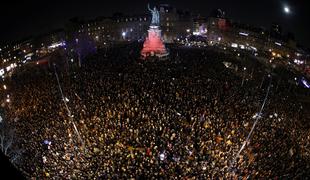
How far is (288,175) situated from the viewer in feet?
64.1

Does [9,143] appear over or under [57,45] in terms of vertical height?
over

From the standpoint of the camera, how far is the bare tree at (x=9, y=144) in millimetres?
22828

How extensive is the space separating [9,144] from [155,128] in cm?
978

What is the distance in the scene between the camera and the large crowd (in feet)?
65.8

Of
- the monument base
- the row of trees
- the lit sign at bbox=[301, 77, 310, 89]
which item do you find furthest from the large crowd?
the monument base

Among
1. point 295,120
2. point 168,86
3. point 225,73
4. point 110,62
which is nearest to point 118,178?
point 295,120

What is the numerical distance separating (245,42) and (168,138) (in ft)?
241

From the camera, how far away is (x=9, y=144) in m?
24.9

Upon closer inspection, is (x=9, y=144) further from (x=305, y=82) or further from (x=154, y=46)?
(x=305, y=82)

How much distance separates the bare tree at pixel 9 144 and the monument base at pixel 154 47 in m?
32.1

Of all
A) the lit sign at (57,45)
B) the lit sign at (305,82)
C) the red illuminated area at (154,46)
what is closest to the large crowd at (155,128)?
the lit sign at (305,82)

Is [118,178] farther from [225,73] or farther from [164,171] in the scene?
[225,73]

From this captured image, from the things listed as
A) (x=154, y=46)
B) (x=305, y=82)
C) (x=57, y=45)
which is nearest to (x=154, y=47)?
(x=154, y=46)

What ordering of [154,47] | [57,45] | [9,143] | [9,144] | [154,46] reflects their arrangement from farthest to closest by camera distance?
[57,45] → [154,46] → [154,47] → [9,143] → [9,144]
